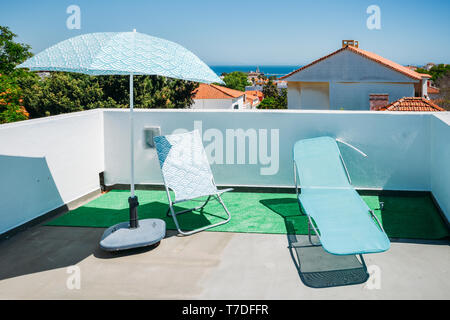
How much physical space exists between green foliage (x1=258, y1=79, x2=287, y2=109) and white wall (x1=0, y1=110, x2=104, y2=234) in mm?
67743

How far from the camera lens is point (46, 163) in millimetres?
5570

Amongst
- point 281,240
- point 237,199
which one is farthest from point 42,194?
point 281,240

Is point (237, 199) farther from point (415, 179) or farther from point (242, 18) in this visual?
point (242, 18)

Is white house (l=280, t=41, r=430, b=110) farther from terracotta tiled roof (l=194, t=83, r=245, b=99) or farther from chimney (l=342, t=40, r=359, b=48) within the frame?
terracotta tiled roof (l=194, t=83, r=245, b=99)

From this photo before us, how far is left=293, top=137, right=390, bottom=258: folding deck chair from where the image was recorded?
13.0ft

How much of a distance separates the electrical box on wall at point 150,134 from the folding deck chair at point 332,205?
2.31 meters

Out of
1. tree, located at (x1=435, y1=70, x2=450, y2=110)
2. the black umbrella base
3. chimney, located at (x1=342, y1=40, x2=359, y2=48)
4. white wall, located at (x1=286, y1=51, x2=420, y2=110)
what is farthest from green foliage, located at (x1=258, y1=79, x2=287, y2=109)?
the black umbrella base

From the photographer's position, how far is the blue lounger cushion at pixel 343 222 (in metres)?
3.89

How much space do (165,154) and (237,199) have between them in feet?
5.23

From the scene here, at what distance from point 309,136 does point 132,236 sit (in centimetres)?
321

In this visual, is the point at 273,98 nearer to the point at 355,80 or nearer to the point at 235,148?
the point at 355,80

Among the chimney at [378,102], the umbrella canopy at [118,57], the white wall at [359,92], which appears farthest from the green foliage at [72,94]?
the umbrella canopy at [118,57]

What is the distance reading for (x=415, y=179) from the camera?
6.32 metres

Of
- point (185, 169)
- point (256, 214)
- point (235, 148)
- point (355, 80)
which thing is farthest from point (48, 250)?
point (355, 80)
